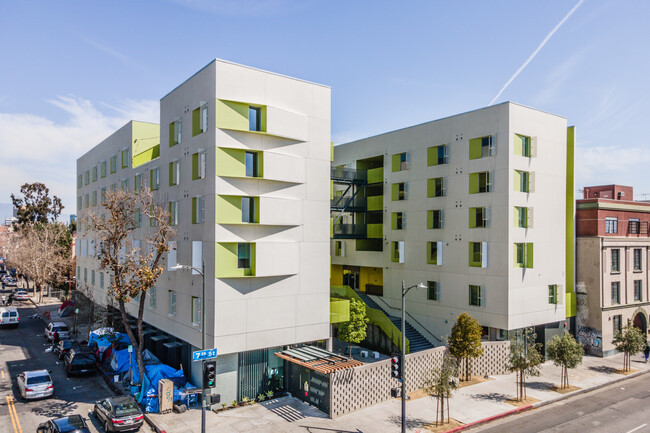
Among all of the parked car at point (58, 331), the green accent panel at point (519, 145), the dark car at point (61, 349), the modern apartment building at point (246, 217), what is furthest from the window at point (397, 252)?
the parked car at point (58, 331)

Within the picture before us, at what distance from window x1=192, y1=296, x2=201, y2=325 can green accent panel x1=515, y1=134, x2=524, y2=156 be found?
24.4 m

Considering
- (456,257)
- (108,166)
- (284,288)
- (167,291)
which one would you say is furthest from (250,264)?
(108,166)

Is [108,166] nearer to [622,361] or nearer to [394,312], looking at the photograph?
[394,312]

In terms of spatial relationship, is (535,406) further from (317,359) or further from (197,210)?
(197,210)

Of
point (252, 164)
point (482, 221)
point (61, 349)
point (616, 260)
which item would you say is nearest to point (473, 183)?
point (482, 221)

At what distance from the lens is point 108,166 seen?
42.9 metres

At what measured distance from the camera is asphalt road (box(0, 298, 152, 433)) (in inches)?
895

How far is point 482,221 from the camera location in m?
34.3

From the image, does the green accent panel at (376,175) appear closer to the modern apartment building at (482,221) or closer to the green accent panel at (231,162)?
the modern apartment building at (482,221)

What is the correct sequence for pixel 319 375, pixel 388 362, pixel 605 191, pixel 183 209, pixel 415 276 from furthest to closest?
pixel 605 191 → pixel 415 276 → pixel 183 209 → pixel 388 362 → pixel 319 375

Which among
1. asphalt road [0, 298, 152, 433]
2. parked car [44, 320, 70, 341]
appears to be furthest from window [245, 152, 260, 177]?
parked car [44, 320, 70, 341]

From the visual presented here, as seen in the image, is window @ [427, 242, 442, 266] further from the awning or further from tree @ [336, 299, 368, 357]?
the awning

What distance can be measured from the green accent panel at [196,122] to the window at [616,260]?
34.8 meters

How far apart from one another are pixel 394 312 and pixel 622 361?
17985mm
